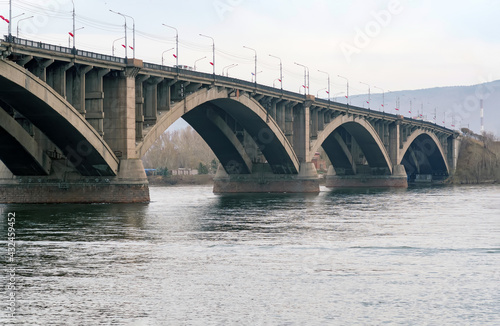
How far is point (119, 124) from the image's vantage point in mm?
63625

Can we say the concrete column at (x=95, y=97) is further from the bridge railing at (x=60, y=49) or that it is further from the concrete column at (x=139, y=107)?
the concrete column at (x=139, y=107)

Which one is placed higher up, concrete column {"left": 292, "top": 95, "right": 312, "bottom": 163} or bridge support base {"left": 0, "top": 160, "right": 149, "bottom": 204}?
concrete column {"left": 292, "top": 95, "right": 312, "bottom": 163}

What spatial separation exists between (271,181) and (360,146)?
33875mm

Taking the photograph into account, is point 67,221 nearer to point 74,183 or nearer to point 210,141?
point 74,183

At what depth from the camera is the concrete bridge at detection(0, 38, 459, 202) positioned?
185 feet

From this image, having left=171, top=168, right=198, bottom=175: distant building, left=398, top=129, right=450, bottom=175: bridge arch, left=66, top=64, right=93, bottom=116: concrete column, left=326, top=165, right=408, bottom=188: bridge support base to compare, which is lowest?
left=326, top=165, right=408, bottom=188: bridge support base

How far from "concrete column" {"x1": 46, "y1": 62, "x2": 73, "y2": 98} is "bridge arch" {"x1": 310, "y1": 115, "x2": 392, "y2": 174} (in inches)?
2668

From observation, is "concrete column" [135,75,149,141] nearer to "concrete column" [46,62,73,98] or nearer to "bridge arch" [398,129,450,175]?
"concrete column" [46,62,73,98]

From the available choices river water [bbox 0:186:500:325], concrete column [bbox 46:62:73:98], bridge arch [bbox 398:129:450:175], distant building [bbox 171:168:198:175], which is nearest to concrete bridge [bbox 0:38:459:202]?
concrete column [bbox 46:62:73:98]

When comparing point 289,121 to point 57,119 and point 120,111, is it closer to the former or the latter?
point 120,111

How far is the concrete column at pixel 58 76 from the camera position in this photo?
57188mm

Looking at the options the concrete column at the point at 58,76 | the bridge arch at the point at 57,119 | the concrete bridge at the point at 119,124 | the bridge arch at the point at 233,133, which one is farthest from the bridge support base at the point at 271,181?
the concrete column at the point at 58,76

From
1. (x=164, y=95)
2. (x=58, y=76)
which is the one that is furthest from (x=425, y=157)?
(x=58, y=76)

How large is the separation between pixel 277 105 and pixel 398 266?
72.4m
